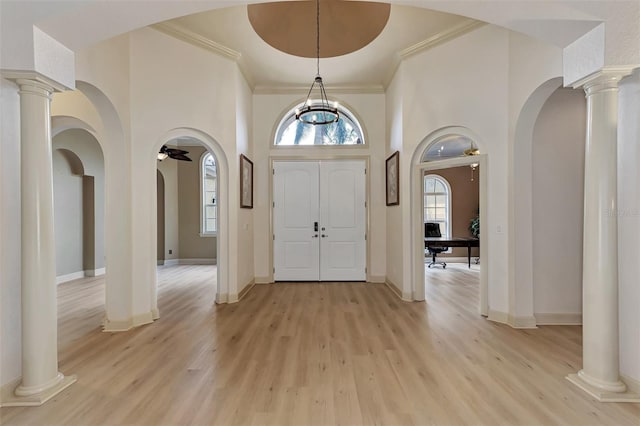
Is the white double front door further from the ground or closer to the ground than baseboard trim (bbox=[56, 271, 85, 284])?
further from the ground

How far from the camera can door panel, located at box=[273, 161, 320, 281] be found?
6254mm

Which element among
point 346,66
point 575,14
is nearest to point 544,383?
point 575,14

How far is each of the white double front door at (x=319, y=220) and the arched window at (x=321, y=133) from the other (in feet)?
1.43

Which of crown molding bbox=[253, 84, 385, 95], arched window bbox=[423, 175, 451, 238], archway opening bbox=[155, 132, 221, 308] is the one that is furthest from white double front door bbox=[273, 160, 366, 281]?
arched window bbox=[423, 175, 451, 238]

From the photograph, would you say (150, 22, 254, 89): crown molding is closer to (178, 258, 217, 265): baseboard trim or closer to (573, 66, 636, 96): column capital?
(573, 66, 636, 96): column capital

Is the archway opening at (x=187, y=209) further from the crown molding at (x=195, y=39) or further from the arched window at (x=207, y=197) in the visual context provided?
the crown molding at (x=195, y=39)

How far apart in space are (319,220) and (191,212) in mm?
4889

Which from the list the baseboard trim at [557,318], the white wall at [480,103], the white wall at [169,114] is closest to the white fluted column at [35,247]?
the white wall at [169,114]

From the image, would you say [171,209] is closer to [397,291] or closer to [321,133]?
[321,133]

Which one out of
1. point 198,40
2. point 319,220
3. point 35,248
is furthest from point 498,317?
point 198,40

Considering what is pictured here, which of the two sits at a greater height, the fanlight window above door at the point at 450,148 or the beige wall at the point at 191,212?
the fanlight window above door at the point at 450,148

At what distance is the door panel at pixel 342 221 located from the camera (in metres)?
6.22

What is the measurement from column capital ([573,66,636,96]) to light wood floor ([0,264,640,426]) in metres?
2.32

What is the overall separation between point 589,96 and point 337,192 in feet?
13.7
